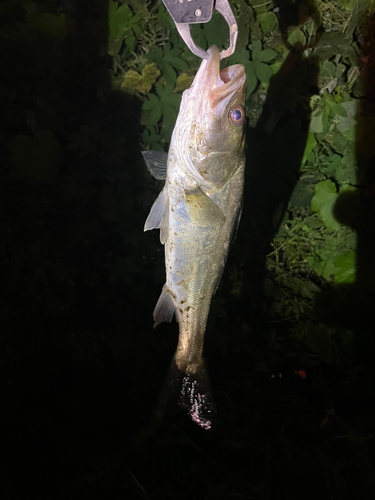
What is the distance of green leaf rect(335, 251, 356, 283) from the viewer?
206cm

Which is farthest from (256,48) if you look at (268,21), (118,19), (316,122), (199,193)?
(199,193)

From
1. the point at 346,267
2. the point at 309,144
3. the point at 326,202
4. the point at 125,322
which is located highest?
the point at 309,144

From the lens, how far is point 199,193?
43.3 inches

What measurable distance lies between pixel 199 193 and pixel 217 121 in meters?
0.25

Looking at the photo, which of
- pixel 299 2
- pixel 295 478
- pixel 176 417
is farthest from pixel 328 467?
pixel 299 2

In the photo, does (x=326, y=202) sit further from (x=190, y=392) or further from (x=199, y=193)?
(x=190, y=392)

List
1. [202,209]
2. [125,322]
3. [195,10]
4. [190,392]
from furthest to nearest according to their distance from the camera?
[125,322] → [190,392] → [202,209] → [195,10]

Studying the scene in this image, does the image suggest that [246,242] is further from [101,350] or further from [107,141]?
[101,350]

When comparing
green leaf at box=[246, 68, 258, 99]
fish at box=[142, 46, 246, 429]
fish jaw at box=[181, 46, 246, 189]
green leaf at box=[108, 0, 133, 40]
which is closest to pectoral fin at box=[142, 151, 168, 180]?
fish at box=[142, 46, 246, 429]

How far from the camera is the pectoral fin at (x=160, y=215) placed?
1164 mm

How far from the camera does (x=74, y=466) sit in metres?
2.42

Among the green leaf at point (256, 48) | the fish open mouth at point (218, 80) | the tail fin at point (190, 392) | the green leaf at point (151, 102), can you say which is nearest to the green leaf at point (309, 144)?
the green leaf at point (256, 48)

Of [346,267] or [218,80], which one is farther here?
[346,267]

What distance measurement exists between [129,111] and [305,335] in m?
2.06
